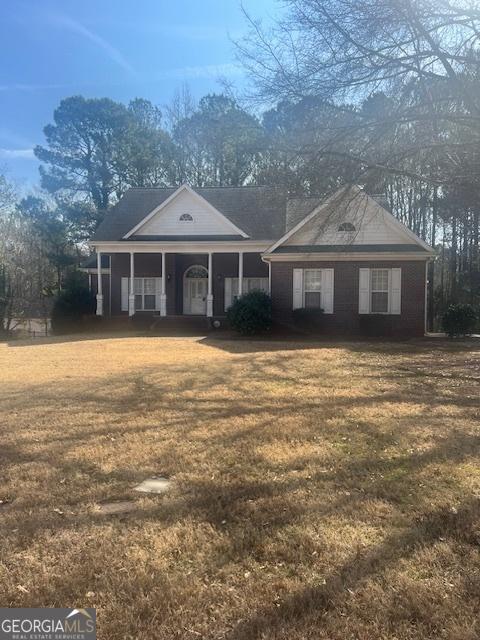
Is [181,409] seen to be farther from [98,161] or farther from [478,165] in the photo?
[98,161]

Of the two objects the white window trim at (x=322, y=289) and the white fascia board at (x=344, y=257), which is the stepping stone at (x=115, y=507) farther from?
the white window trim at (x=322, y=289)

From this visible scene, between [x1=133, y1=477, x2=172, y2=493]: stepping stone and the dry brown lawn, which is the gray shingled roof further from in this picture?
[x1=133, y1=477, x2=172, y2=493]: stepping stone

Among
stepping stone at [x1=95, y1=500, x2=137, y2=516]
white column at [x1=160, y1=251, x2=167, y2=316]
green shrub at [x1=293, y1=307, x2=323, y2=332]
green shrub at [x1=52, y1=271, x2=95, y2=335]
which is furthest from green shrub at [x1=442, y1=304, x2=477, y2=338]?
stepping stone at [x1=95, y1=500, x2=137, y2=516]

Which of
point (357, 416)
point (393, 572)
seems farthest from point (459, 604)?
point (357, 416)

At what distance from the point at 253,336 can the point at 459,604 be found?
55.8ft

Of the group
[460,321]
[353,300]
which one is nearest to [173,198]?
[353,300]

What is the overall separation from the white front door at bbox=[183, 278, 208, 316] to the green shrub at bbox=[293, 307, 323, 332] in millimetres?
5953

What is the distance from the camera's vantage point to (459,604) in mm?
2668

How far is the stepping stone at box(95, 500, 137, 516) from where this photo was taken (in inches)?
151

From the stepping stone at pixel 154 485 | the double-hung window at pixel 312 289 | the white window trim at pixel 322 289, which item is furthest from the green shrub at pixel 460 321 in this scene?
the stepping stone at pixel 154 485

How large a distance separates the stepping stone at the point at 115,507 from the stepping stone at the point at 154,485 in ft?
0.76

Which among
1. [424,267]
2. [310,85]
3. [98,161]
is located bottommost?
[424,267]

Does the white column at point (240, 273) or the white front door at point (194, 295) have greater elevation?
the white column at point (240, 273)

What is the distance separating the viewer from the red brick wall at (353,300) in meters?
20.0
